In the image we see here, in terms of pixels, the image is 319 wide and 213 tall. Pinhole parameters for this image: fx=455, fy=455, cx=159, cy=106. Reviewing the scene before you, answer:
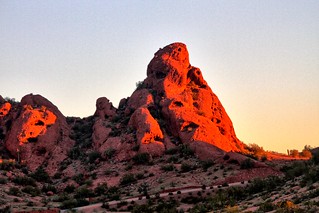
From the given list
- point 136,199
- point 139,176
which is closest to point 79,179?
point 139,176

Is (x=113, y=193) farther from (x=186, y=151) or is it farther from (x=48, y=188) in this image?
(x=186, y=151)

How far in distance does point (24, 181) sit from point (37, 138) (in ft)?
29.2

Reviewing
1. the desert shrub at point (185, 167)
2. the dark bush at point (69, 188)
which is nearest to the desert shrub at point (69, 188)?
the dark bush at point (69, 188)

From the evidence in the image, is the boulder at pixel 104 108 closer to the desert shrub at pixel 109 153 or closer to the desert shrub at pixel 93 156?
the desert shrub at pixel 93 156

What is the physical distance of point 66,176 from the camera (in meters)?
47.7

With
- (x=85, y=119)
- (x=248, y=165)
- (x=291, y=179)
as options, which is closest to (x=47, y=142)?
(x=85, y=119)

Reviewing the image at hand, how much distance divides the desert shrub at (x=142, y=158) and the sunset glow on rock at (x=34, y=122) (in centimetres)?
1264

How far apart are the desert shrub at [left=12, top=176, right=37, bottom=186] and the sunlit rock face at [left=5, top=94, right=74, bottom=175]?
4.43 meters

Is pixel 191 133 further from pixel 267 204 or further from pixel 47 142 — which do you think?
pixel 267 204

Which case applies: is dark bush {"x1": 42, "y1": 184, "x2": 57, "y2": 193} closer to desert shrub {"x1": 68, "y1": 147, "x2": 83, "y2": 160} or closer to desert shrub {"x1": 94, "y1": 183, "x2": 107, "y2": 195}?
desert shrub {"x1": 94, "y1": 183, "x2": 107, "y2": 195}

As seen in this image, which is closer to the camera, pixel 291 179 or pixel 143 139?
pixel 291 179

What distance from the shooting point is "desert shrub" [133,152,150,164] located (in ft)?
152

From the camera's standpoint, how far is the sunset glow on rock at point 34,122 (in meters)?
51.0

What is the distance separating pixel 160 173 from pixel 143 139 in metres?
5.42
